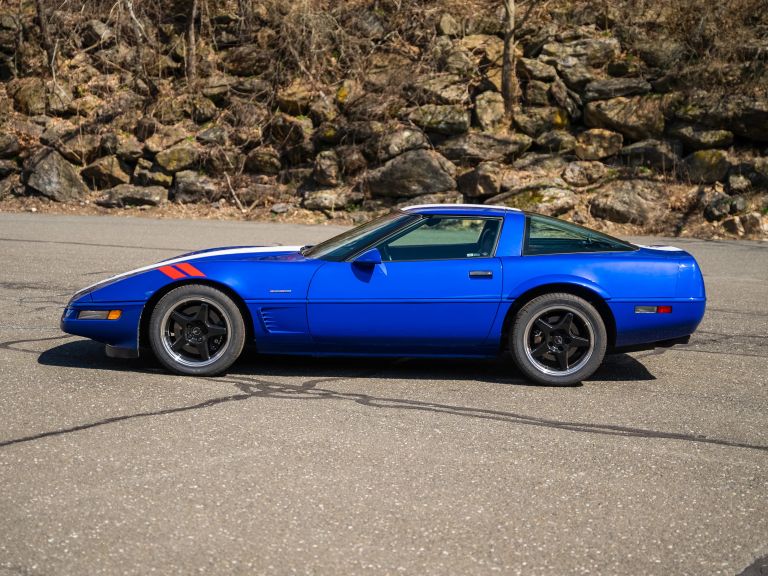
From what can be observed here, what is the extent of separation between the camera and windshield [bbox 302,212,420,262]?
6273mm

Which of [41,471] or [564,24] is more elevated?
[564,24]

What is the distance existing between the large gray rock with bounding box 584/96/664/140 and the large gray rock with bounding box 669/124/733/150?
48 centimetres

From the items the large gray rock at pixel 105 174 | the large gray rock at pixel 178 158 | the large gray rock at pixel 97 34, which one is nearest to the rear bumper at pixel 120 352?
the large gray rock at pixel 178 158

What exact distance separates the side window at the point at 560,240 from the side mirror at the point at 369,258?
1.03 metres

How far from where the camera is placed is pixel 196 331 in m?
6.09

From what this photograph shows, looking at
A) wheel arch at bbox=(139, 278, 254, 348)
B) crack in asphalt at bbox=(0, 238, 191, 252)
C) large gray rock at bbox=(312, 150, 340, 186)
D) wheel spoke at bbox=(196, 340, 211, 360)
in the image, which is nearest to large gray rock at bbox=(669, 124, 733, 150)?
large gray rock at bbox=(312, 150, 340, 186)

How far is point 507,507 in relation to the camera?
398 cm

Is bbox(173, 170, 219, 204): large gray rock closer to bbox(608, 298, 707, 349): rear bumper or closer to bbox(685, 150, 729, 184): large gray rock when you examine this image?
bbox(685, 150, 729, 184): large gray rock

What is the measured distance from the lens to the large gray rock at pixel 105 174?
68.4 ft

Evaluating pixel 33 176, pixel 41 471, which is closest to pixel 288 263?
pixel 41 471

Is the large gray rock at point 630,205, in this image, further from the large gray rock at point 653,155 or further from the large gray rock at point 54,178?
the large gray rock at point 54,178

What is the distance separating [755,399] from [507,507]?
2637mm

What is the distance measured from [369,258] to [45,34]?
2104 cm

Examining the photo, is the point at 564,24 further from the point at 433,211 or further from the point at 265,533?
the point at 265,533
